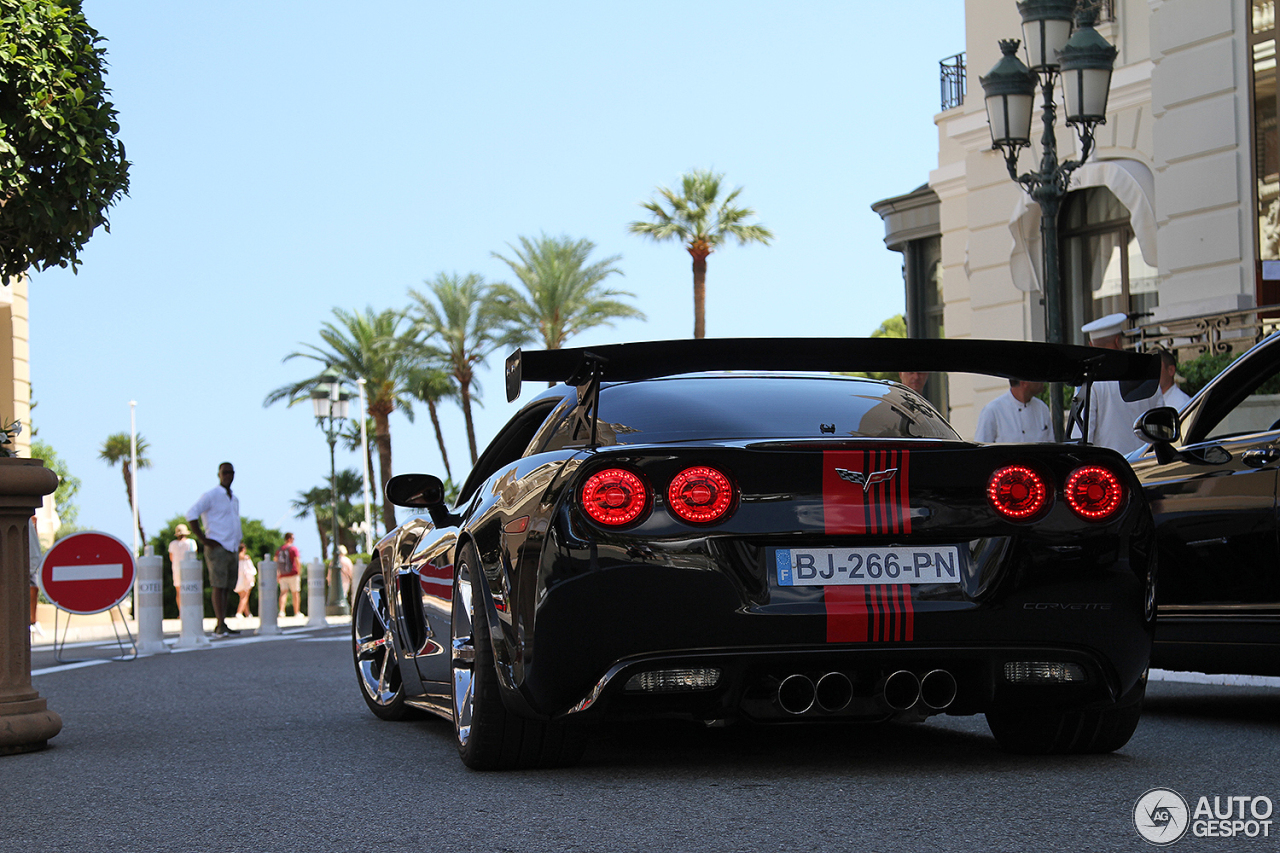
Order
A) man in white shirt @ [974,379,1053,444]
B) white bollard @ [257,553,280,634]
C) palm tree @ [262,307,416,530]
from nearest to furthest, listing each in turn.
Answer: man in white shirt @ [974,379,1053,444] → white bollard @ [257,553,280,634] → palm tree @ [262,307,416,530]

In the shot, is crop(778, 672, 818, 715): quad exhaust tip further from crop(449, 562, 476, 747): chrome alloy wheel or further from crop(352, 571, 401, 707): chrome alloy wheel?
crop(352, 571, 401, 707): chrome alloy wheel

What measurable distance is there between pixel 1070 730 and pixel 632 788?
1438 millimetres

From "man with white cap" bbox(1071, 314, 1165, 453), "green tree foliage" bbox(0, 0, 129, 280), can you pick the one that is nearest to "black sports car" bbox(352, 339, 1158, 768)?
"green tree foliage" bbox(0, 0, 129, 280)

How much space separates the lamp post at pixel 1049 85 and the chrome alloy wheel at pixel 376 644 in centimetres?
744

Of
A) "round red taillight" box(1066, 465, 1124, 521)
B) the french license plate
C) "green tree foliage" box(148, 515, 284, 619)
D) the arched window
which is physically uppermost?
the arched window

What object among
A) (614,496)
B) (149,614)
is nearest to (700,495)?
(614,496)

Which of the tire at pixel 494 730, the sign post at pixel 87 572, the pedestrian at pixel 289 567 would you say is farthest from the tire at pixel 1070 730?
the pedestrian at pixel 289 567

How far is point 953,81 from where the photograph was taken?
89.7 ft

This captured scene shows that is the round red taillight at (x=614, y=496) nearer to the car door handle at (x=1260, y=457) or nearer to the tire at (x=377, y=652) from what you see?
the tire at (x=377, y=652)

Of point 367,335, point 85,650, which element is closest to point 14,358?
point 85,650

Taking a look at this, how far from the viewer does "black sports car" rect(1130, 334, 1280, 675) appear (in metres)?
6.02

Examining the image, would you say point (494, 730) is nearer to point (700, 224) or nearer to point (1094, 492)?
point (1094, 492)

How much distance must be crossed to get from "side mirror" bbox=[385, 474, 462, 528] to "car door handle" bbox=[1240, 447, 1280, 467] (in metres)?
2.93

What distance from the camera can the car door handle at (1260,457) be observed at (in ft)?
19.6
